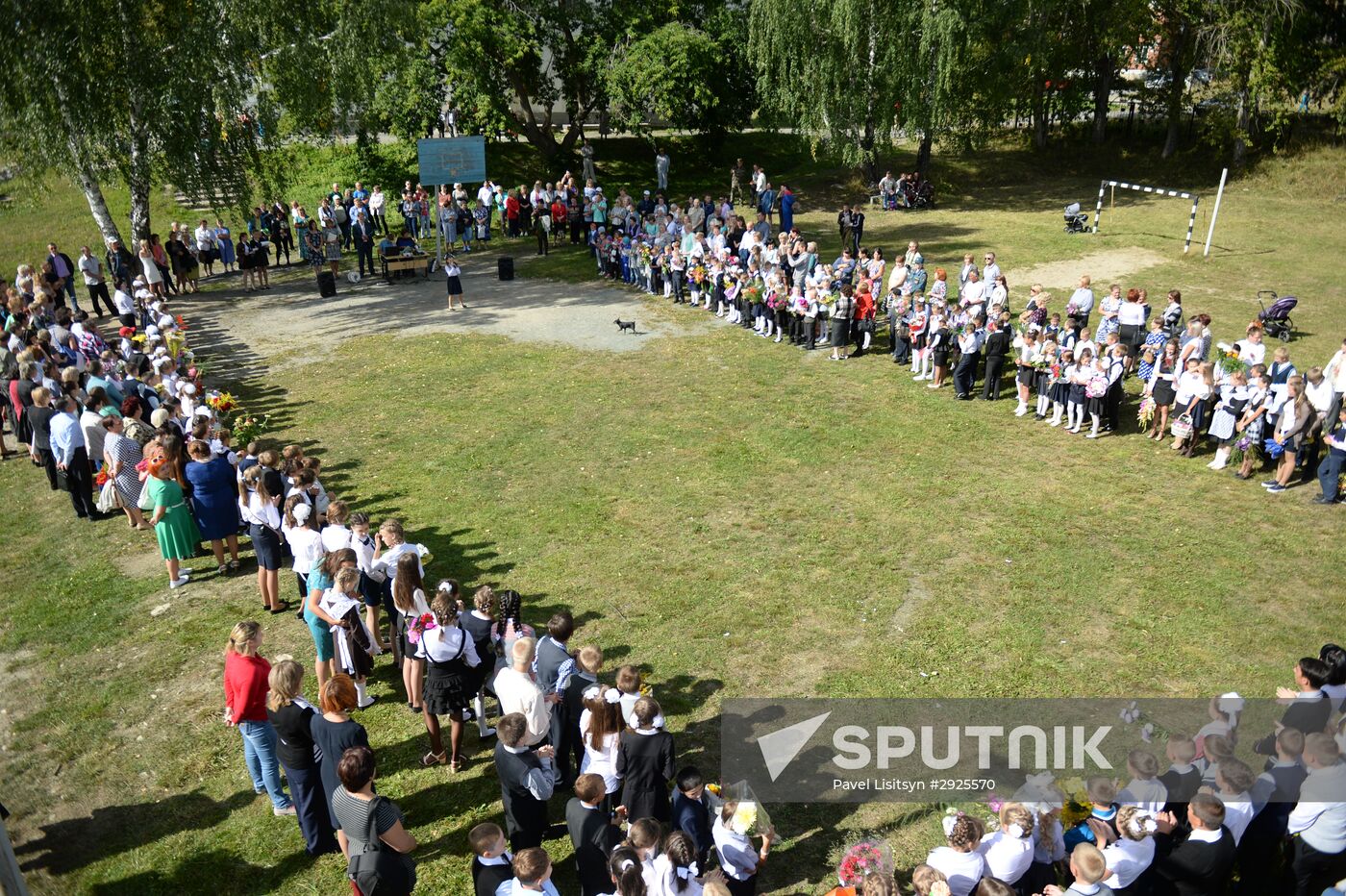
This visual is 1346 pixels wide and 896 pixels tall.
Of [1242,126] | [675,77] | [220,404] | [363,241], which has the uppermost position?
[675,77]

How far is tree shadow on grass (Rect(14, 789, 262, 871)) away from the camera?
6.88m

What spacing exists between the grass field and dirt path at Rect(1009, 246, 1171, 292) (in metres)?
5.06

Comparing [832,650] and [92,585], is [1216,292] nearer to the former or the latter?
[832,650]

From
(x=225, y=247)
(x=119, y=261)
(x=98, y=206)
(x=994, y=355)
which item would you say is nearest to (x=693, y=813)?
(x=994, y=355)

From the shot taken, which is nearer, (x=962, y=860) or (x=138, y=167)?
(x=962, y=860)

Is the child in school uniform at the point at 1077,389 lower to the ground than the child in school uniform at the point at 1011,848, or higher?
higher

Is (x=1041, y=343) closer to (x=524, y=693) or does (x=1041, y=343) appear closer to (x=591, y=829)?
(x=524, y=693)

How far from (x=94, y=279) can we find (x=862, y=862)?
22.4 m

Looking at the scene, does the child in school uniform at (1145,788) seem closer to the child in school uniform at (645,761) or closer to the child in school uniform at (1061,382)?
the child in school uniform at (645,761)

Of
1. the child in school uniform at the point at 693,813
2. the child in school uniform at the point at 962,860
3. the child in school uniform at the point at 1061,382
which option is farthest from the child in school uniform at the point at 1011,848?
the child in school uniform at the point at 1061,382

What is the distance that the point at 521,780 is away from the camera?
5.94 m

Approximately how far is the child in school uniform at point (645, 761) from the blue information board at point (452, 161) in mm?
21355

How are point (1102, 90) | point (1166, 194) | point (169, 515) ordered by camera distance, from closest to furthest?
point (169, 515), point (1166, 194), point (1102, 90)

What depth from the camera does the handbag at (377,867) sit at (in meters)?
5.25
